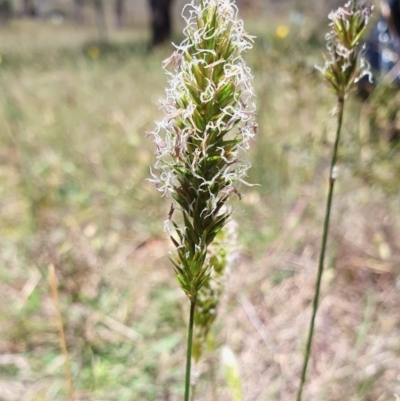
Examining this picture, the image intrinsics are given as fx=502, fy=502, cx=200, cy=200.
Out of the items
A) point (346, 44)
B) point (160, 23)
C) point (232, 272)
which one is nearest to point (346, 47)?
point (346, 44)

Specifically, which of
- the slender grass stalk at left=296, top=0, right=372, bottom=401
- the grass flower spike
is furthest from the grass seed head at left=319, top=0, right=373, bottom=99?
the grass flower spike

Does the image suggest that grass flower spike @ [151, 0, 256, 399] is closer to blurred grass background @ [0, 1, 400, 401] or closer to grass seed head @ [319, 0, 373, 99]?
grass seed head @ [319, 0, 373, 99]

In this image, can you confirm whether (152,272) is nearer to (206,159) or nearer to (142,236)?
(142,236)

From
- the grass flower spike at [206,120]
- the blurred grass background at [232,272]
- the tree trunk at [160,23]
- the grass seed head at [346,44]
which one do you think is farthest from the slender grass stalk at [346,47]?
the tree trunk at [160,23]

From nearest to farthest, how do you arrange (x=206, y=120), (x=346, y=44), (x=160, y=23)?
(x=206, y=120), (x=346, y=44), (x=160, y=23)

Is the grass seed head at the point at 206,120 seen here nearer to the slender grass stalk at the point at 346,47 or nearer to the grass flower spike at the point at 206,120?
the grass flower spike at the point at 206,120

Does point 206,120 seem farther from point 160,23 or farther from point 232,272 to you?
point 160,23
